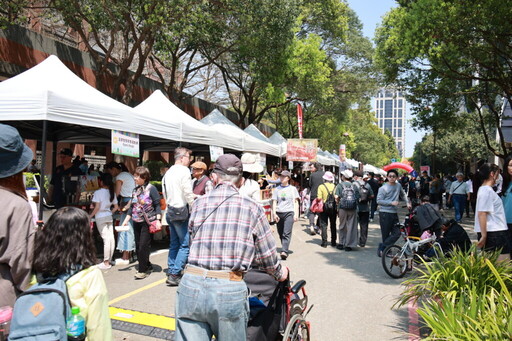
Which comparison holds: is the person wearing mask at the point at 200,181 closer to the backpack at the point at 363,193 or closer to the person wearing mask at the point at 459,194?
the backpack at the point at 363,193

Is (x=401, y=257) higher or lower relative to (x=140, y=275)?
higher

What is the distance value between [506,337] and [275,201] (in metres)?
5.69

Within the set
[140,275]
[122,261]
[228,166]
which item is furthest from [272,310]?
[122,261]

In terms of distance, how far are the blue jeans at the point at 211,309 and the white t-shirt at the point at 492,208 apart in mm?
3837

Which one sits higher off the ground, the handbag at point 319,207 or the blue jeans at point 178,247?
the handbag at point 319,207

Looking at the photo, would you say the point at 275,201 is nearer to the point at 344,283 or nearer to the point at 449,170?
the point at 344,283

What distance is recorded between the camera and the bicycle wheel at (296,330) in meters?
2.99

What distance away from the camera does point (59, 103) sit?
22.4ft

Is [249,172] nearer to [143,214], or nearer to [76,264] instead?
[143,214]

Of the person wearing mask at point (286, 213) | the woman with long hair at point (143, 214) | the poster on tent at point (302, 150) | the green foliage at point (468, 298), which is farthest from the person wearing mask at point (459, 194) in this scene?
the woman with long hair at point (143, 214)

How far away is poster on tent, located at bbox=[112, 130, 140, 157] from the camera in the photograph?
25.8 feet

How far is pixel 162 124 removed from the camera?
947 cm

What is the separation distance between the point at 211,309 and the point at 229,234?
0.45m

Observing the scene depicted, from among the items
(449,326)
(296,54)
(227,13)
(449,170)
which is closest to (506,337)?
(449,326)
